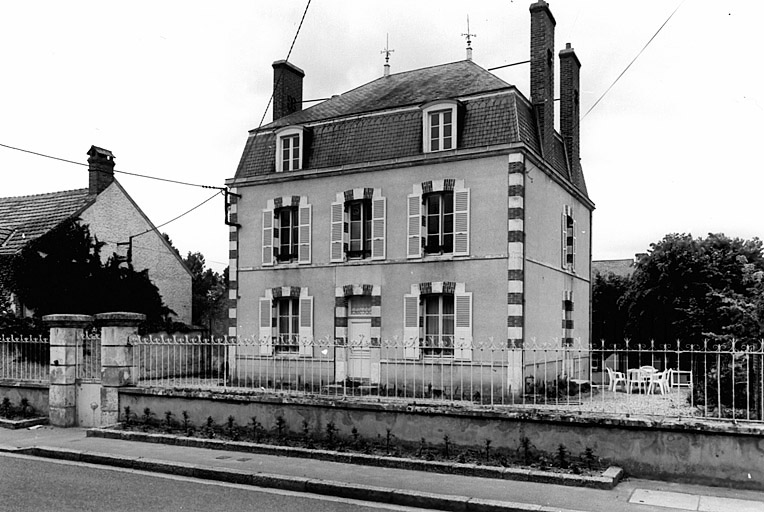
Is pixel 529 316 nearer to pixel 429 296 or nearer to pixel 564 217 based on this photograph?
pixel 429 296

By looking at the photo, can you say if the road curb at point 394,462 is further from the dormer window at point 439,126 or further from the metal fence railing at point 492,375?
the dormer window at point 439,126

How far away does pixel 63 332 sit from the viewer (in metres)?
13.7

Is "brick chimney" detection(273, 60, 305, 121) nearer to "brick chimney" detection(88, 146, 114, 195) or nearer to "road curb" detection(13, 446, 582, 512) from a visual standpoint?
"brick chimney" detection(88, 146, 114, 195)

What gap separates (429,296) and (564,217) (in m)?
5.21

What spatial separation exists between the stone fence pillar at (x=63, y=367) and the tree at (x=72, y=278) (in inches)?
348

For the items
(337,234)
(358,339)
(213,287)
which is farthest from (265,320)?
(213,287)

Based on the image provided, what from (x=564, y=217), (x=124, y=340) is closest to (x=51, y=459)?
(x=124, y=340)

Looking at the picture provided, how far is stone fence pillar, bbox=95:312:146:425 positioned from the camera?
13047 mm

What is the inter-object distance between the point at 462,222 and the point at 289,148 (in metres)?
6.21

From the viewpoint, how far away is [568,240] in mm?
21812

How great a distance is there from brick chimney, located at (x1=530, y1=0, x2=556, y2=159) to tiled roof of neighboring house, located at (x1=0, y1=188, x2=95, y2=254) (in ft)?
49.1

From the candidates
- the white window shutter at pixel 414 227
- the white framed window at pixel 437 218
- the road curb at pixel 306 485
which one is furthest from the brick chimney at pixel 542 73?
the road curb at pixel 306 485

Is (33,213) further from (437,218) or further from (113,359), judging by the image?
(437,218)

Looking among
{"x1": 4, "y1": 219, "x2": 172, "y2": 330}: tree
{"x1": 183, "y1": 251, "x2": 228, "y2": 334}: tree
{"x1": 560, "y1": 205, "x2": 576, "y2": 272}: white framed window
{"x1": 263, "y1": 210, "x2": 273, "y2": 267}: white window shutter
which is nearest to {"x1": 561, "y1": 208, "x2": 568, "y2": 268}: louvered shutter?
{"x1": 560, "y1": 205, "x2": 576, "y2": 272}: white framed window
